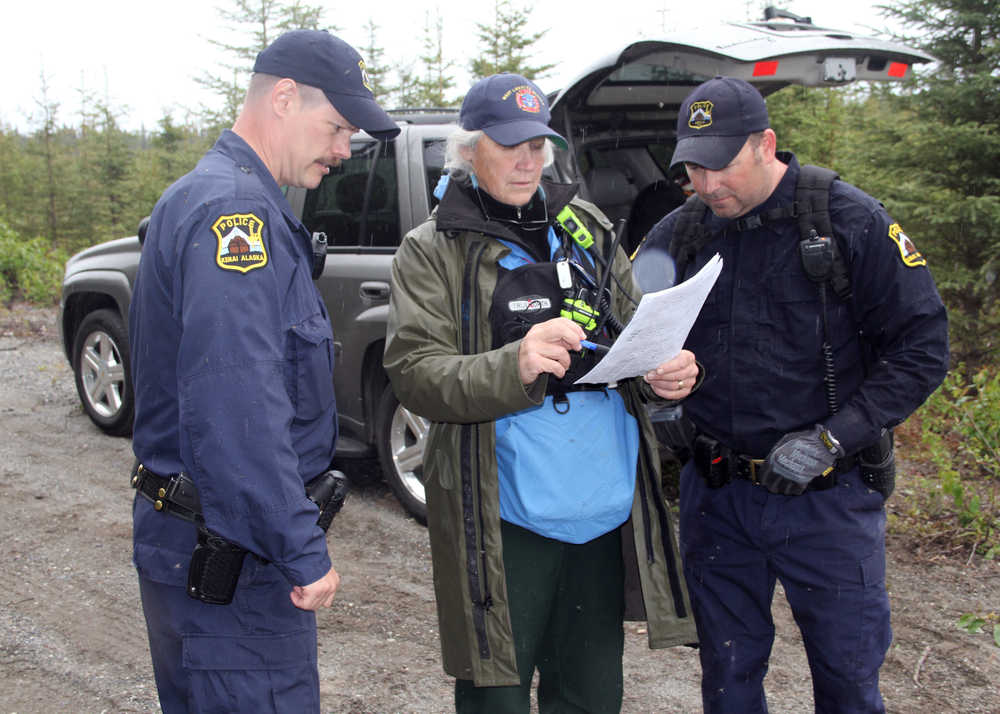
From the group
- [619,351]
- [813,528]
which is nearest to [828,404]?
[813,528]

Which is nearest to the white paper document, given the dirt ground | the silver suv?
the dirt ground

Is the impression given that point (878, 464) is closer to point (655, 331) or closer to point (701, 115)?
point (655, 331)

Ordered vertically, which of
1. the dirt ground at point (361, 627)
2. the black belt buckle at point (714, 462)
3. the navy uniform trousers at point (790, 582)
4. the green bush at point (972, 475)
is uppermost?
the black belt buckle at point (714, 462)

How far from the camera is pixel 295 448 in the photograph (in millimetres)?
1889

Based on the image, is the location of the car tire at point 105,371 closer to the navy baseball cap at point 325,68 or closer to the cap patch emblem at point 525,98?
the cap patch emblem at point 525,98

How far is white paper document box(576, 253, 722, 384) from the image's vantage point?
1.96 m

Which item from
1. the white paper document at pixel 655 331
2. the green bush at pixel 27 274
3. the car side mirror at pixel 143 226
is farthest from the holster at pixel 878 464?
the green bush at pixel 27 274

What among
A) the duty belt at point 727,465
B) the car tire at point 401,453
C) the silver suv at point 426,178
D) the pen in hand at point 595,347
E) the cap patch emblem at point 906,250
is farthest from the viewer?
the car tire at point 401,453

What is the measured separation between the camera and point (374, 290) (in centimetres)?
470

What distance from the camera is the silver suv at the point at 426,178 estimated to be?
4031mm

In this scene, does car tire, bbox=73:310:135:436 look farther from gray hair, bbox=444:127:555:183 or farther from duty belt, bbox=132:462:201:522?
duty belt, bbox=132:462:201:522

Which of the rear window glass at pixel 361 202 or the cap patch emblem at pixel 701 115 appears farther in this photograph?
the rear window glass at pixel 361 202

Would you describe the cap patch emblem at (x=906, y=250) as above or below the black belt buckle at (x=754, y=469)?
above

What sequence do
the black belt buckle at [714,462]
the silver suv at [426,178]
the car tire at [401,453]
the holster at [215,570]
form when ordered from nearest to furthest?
the holster at [215,570] → the black belt buckle at [714,462] → the silver suv at [426,178] → the car tire at [401,453]
